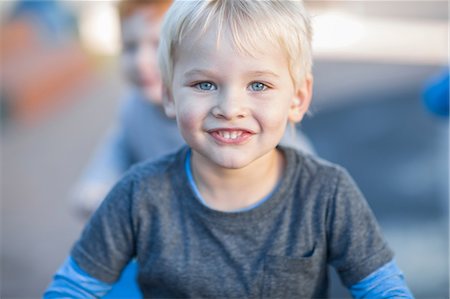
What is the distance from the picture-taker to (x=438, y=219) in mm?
3385

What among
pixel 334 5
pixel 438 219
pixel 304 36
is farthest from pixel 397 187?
pixel 304 36

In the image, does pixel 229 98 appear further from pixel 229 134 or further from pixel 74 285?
pixel 74 285

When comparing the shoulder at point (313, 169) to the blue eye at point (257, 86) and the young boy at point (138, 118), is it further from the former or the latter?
the young boy at point (138, 118)

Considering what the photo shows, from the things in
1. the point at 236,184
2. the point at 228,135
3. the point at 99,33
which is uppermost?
the point at 99,33

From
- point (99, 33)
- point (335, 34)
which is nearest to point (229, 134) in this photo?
point (335, 34)

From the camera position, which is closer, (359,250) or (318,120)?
(359,250)

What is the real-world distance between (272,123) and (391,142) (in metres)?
2.92

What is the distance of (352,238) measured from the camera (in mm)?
1288

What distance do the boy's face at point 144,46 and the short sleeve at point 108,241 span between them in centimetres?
87

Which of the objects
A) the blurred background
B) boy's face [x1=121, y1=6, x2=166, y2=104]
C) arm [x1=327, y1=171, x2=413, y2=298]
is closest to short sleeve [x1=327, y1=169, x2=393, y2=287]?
arm [x1=327, y1=171, x2=413, y2=298]

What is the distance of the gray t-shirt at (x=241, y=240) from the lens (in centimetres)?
130

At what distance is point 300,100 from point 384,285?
1.40ft

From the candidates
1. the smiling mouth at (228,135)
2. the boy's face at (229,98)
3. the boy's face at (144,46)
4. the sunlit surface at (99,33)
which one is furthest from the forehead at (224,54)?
the sunlit surface at (99,33)

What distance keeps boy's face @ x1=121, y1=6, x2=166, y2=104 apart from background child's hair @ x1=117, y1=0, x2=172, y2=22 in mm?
11
